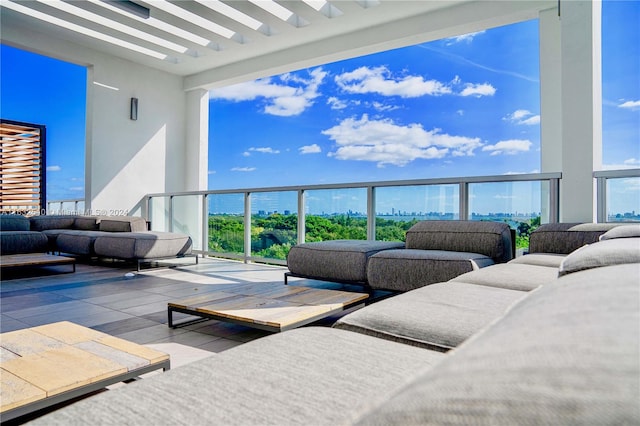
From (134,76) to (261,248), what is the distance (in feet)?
13.1

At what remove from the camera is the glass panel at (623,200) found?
316 centimetres

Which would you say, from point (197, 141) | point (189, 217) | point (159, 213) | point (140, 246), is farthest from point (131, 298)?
point (197, 141)

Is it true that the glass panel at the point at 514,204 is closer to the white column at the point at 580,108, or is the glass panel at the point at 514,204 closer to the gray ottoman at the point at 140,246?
the white column at the point at 580,108

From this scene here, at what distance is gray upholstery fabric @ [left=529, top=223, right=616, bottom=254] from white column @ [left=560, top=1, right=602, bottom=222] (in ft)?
2.33

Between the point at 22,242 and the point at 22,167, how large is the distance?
4.50 metres

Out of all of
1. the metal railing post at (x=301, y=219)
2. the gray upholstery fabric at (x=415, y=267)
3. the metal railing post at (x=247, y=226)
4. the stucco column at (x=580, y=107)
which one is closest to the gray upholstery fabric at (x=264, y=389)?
the gray upholstery fabric at (x=415, y=267)

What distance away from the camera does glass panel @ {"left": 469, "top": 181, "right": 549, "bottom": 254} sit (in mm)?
3639

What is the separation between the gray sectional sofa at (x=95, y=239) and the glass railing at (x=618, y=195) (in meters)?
4.14

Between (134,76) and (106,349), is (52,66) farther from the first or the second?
(106,349)

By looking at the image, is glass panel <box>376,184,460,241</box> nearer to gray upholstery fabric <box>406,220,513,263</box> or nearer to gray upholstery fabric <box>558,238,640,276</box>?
gray upholstery fabric <box>406,220,513,263</box>

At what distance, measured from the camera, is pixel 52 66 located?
7.91m

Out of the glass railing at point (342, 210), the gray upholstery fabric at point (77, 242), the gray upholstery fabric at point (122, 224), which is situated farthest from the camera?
the gray upholstery fabric at point (122, 224)

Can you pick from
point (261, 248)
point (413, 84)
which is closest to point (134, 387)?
point (261, 248)

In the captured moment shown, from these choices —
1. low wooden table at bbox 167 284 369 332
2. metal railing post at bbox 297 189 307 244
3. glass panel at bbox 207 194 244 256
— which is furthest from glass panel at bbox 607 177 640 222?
glass panel at bbox 207 194 244 256
